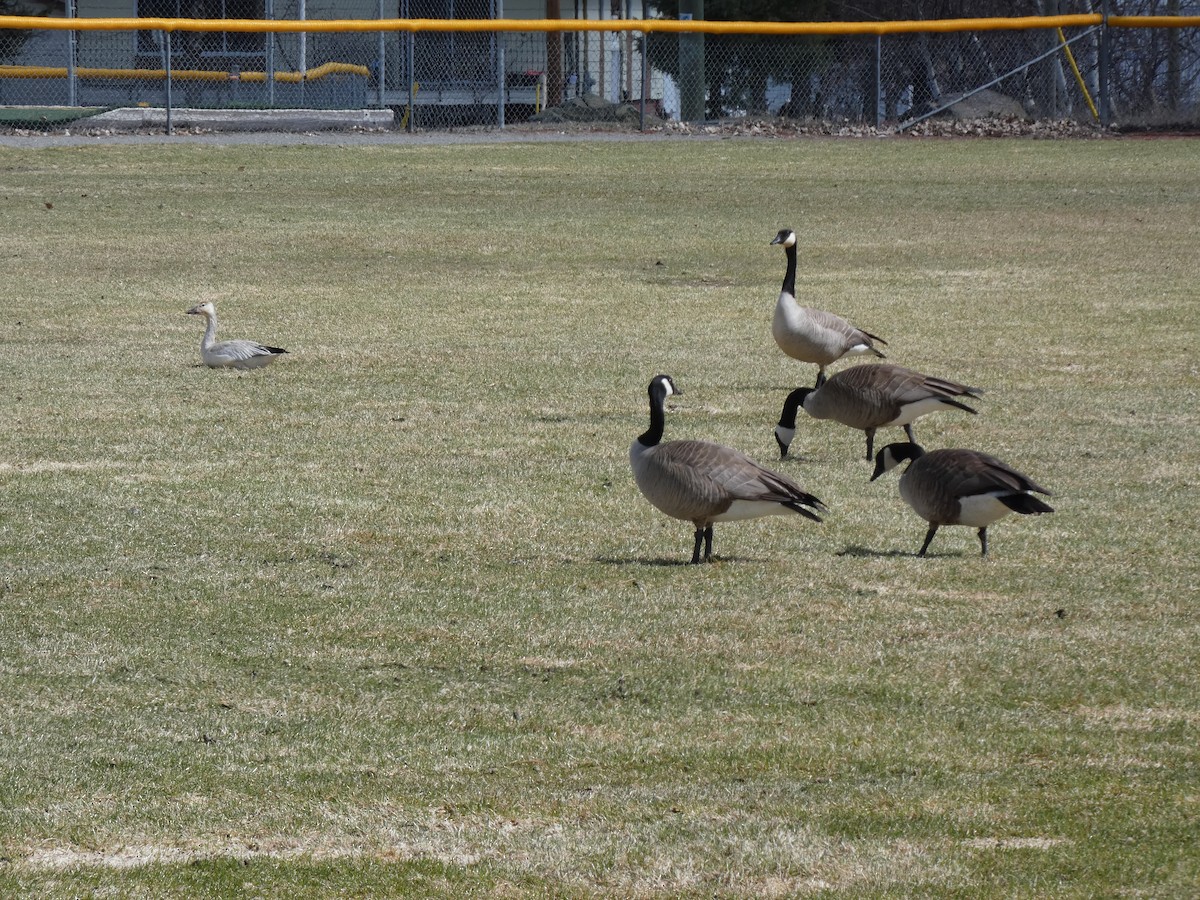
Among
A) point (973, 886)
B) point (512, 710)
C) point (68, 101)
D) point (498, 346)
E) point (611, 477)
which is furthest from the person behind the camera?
point (68, 101)

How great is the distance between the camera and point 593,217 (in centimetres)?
2314

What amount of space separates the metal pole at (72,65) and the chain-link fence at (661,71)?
66 mm

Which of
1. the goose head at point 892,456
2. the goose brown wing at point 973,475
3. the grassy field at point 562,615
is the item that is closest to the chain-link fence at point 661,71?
the grassy field at point 562,615

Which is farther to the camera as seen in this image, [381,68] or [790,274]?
[381,68]

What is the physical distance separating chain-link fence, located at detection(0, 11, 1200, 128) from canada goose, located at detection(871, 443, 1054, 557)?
25626 millimetres

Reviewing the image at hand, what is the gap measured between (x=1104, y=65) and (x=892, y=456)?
2738 centimetres

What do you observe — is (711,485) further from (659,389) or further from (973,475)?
(973,475)

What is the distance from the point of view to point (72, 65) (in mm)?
32188

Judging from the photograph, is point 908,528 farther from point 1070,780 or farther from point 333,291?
point 333,291

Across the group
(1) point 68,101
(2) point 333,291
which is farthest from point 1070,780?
(1) point 68,101

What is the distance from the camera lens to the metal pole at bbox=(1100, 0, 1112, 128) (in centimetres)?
3384

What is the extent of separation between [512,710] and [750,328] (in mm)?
9855

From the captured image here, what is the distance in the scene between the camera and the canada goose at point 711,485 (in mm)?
7473

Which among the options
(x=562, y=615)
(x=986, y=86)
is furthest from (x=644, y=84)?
(x=562, y=615)
